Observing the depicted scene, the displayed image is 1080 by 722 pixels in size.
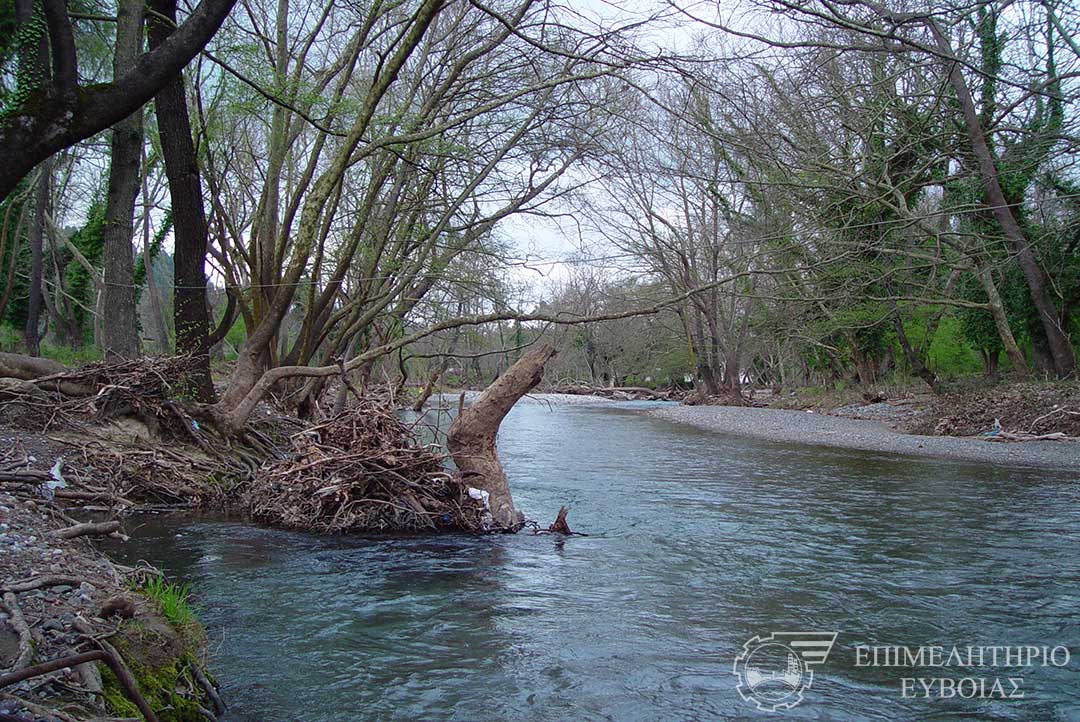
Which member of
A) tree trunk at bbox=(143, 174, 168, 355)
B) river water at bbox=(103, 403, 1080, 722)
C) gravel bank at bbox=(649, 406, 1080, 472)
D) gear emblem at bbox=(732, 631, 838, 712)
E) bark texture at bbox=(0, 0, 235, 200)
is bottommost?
gear emblem at bbox=(732, 631, 838, 712)

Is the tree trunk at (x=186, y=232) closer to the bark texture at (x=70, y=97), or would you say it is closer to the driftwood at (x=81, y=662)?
the bark texture at (x=70, y=97)

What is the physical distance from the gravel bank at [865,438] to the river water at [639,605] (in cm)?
419

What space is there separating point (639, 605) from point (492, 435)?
370 cm

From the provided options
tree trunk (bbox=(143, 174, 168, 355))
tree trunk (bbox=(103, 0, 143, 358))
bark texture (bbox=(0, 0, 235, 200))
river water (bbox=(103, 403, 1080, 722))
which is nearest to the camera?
bark texture (bbox=(0, 0, 235, 200))

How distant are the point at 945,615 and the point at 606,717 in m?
3.01

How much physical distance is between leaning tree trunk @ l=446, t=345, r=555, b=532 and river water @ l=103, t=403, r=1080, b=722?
52 cm

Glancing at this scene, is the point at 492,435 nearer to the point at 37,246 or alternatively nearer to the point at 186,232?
the point at 186,232

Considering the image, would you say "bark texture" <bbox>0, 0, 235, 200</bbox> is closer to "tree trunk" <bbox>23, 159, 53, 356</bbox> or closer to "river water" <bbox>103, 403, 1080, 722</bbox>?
"river water" <bbox>103, 403, 1080, 722</bbox>

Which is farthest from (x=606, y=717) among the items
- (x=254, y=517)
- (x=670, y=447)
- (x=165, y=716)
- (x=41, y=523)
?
(x=670, y=447)

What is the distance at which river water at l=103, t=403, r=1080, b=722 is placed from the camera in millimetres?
4023

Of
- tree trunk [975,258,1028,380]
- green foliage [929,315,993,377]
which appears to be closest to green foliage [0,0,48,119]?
tree trunk [975,258,1028,380]

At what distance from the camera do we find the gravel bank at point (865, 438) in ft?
45.7

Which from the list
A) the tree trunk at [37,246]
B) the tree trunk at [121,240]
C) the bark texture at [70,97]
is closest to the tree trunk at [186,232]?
the tree trunk at [121,240]

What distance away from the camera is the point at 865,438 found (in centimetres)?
1839
